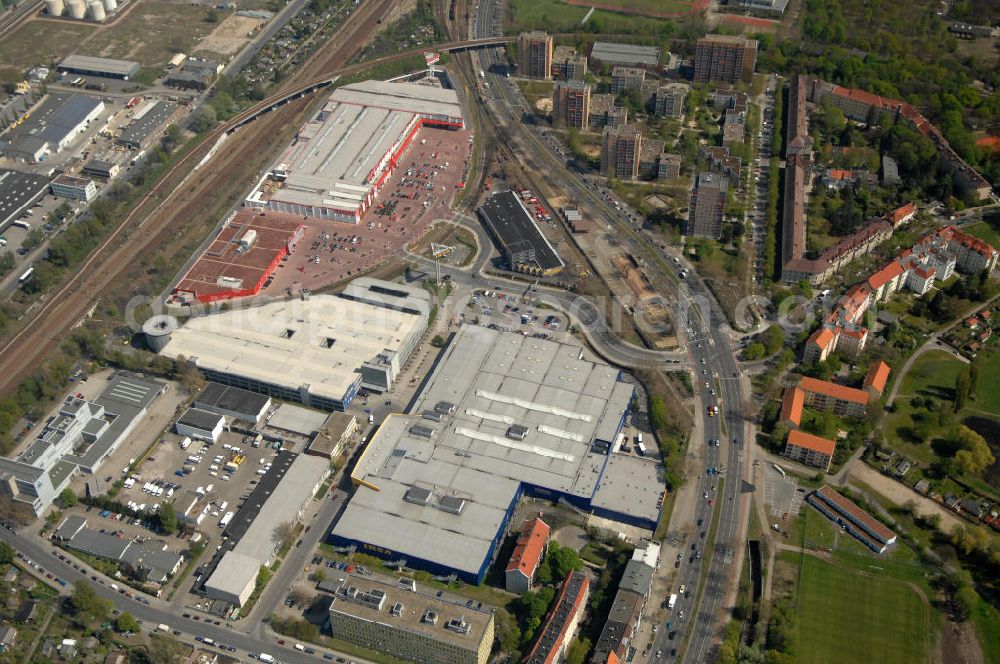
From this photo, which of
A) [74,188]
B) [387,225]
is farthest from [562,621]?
[74,188]

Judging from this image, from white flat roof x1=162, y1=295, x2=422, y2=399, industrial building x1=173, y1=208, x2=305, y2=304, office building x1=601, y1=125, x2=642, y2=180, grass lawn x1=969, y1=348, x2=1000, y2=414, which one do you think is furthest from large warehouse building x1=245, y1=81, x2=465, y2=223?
grass lawn x1=969, y1=348, x2=1000, y2=414

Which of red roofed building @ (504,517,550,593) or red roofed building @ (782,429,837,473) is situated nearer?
red roofed building @ (504,517,550,593)

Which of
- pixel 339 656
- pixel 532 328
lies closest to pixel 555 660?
pixel 339 656

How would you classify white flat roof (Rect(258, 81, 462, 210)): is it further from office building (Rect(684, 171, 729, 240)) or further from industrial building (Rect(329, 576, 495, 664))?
industrial building (Rect(329, 576, 495, 664))

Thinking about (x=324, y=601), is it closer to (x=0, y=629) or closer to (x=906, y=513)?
(x=0, y=629)

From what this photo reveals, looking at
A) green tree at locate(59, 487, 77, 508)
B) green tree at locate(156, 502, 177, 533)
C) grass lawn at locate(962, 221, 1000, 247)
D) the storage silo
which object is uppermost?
grass lawn at locate(962, 221, 1000, 247)

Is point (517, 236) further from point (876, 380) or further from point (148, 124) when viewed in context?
point (148, 124)
